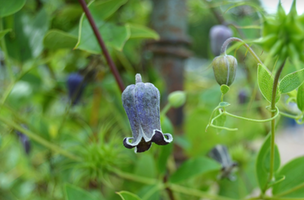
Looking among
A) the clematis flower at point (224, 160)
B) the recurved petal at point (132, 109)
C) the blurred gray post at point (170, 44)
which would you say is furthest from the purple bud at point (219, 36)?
the recurved petal at point (132, 109)

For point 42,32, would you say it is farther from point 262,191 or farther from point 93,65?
point 262,191

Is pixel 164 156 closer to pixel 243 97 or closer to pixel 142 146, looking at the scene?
pixel 142 146

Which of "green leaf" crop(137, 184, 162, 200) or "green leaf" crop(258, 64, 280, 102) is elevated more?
"green leaf" crop(258, 64, 280, 102)

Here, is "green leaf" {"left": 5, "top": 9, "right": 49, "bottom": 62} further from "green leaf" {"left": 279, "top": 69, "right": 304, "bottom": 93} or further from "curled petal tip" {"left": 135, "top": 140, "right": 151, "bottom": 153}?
"green leaf" {"left": 279, "top": 69, "right": 304, "bottom": 93}

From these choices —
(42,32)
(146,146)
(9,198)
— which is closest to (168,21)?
(42,32)

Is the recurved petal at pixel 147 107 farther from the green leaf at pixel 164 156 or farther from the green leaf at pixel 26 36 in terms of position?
the green leaf at pixel 26 36

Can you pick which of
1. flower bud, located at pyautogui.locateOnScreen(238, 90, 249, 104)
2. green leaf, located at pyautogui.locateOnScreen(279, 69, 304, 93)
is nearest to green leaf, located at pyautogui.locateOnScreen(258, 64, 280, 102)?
green leaf, located at pyautogui.locateOnScreen(279, 69, 304, 93)
